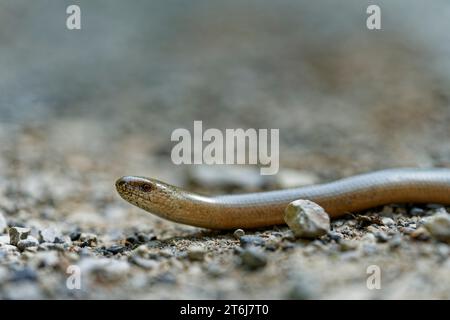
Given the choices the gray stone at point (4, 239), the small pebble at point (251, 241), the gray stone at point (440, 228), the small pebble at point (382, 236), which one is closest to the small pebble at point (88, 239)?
the gray stone at point (4, 239)

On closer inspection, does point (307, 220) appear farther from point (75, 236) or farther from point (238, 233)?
point (75, 236)

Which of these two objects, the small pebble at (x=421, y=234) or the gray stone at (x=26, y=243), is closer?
the small pebble at (x=421, y=234)

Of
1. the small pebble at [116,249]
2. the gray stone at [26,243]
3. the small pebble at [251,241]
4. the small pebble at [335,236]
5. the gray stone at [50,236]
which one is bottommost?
the small pebble at [116,249]

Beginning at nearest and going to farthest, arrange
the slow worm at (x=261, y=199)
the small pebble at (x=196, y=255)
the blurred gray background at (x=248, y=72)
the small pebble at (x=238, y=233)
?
the small pebble at (x=196, y=255), the small pebble at (x=238, y=233), the slow worm at (x=261, y=199), the blurred gray background at (x=248, y=72)

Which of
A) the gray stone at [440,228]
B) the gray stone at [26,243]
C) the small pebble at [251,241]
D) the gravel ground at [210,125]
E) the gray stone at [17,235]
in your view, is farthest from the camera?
the gray stone at [17,235]

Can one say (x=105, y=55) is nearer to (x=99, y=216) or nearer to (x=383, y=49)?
(x=383, y=49)

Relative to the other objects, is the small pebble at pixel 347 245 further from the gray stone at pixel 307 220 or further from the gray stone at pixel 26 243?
the gray stone at pixel 26 243

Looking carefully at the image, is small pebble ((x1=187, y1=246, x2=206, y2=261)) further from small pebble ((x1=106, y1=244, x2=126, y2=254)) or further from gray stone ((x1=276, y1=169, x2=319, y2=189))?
gray stone ((x1=276, y1=169, x2=319, y2=189))

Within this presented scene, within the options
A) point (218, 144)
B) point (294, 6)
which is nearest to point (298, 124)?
point (218, 144)

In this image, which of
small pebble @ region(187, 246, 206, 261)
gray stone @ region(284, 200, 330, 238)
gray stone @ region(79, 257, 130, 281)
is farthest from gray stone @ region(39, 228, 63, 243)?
gray stone @ region(284, 200, 330, 238)
